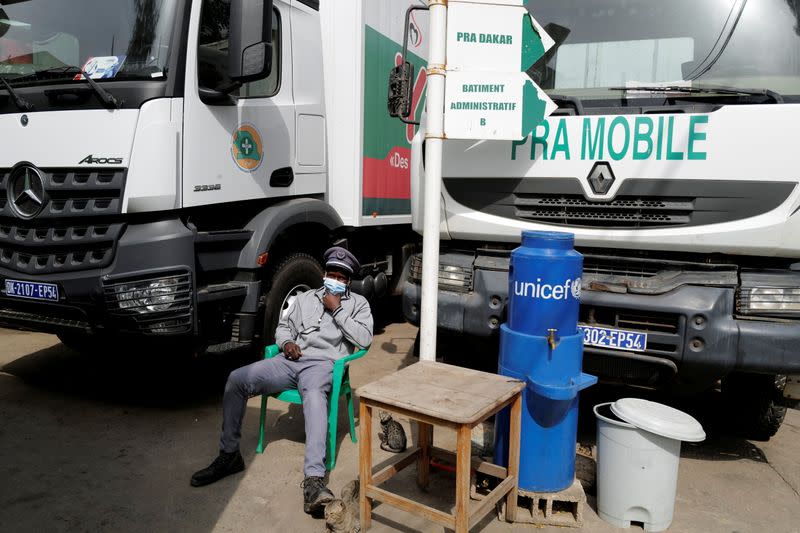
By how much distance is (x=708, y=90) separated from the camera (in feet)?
11.5

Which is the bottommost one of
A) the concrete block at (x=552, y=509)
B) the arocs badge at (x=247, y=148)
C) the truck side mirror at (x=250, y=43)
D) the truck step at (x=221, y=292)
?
the concrete block at (x=552, y=509)

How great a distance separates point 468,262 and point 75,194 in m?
2.33

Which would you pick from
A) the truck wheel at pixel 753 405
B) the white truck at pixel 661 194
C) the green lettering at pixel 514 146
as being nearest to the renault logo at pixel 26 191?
the white truck at pixel 661 194

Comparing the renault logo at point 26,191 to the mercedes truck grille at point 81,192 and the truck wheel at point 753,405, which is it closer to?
the mercedes truck grille at point 81,192

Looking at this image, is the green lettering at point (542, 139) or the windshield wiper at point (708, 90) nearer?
the windshield wiper at point (708, 90)

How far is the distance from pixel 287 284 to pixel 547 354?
7.28 ft

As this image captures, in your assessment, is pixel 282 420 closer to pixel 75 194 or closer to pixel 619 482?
pixel 75 194

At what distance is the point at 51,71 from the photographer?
154 inches

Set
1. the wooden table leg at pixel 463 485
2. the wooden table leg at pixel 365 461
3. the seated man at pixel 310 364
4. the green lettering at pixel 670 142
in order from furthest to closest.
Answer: the green lettering at pixel 670 142
the seated man at pixel 310 364
the wooden table leg at pixel 365 461
the wooden table leg at pixel 463 485

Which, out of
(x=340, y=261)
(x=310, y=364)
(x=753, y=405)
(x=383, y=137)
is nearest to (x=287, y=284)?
(x=340, y=261)

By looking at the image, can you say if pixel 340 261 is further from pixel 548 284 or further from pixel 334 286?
pixel 548 284

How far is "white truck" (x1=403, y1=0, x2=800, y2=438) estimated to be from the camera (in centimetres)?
324

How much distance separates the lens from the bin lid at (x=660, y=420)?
279cm

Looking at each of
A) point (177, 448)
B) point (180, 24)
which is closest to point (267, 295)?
point (177, 448)
